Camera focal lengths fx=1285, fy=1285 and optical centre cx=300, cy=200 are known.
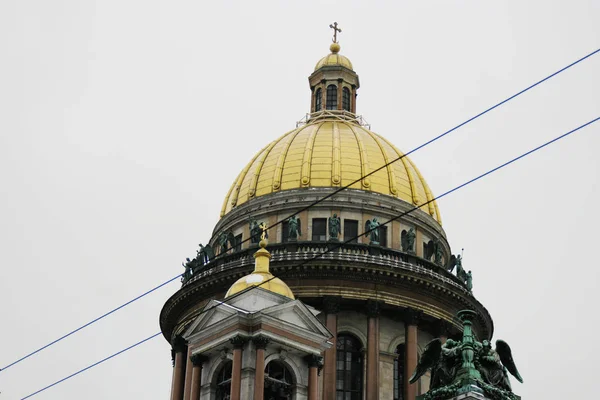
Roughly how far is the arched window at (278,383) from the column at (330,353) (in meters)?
12.8

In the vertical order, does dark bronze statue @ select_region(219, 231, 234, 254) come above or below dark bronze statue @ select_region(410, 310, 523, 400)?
above

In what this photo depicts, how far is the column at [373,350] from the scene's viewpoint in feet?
200

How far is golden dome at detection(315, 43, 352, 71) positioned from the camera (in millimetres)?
78438

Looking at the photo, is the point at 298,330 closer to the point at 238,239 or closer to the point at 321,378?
the point at 321,378

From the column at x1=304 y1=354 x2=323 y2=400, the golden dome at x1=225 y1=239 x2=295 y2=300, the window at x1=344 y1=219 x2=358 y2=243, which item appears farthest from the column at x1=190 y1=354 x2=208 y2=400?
the window at x1=344 y1=219 x2=358 y2=243

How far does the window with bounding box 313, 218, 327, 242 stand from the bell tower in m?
11.6

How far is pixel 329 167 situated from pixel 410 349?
11543 millimetres

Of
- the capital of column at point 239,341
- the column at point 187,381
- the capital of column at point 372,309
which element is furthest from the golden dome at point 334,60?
the capital of column at point 239,341

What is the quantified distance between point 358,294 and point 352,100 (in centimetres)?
1805

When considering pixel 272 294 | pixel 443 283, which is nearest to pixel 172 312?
pixel 443 283

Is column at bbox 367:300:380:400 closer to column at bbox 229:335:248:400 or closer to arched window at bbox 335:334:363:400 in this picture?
arched window at bbox 335:334:363:400

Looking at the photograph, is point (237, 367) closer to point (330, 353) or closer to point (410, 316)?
point (330, 353)

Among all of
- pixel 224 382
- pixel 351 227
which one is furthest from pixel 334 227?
pixel 224 382

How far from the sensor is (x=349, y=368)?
62.5 metres
